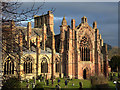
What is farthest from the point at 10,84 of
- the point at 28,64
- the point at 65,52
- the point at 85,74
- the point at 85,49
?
the point at 85,49

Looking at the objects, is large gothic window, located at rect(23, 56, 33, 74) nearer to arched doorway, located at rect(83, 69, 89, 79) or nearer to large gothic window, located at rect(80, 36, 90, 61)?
large gothic window, located at rect(80, 36, 90, 61)

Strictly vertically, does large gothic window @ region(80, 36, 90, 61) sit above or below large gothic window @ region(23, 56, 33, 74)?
above

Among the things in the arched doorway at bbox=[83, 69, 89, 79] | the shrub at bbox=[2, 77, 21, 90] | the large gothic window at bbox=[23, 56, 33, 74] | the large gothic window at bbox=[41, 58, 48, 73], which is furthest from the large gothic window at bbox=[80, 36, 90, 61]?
the shrub at bbox=[2, 77, 21, 90]

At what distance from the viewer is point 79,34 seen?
45.8m

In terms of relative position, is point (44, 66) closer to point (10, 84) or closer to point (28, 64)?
point (28, 64)

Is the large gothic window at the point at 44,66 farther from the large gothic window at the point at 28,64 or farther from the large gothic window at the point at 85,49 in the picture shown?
the large gothic window at the point at 85,49

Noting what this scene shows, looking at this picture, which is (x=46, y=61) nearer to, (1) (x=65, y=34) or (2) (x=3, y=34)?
(1) (x=65, y=34)

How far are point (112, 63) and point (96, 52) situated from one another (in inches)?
725

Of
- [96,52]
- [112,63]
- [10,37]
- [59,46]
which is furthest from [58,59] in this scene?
[10,37]

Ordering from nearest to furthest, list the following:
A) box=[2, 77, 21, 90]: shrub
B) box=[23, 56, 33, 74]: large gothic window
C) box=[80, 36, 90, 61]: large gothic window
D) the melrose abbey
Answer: box=[2, 77, 21, 90]: shrub
box=[23, 56, 33, 74]: large gothic window
the melrose abbey
box=[80, 36, 90, 61]: large gothic window

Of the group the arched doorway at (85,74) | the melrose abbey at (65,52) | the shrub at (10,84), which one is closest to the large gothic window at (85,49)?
the melrose abbey at (65,52)

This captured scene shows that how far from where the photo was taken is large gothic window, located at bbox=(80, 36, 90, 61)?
46.4 metres

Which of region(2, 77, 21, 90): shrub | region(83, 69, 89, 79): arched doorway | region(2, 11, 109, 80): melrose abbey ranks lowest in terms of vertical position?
region(83, 69, 89, 79): arched doorway

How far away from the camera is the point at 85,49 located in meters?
47.2
